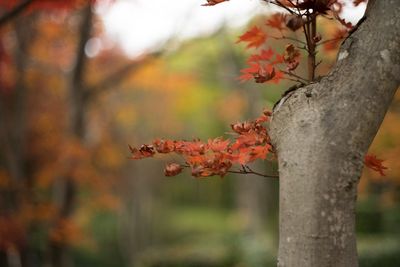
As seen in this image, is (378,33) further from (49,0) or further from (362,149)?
(49,0)

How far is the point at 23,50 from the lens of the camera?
6258 millimetres

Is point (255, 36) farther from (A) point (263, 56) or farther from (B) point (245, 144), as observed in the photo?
(B) point (245, 144)

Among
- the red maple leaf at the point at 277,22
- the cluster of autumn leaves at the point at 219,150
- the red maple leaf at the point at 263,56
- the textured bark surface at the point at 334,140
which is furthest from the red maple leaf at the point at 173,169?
the red maple leaf at the point at 277,22

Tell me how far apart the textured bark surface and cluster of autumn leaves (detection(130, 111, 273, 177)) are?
121 mm

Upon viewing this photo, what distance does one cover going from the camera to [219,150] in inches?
73.0

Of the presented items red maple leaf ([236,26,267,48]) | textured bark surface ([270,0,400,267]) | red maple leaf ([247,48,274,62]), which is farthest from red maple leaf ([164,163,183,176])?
red maple leaf ([236,26,267,48])

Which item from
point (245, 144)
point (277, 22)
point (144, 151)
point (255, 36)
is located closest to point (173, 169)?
point (144, 151)

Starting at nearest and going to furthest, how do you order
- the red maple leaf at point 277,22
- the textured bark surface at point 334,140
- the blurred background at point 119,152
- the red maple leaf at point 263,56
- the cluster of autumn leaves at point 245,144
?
1. the textured bark surface at point 334,140
2. the cluster of autumn leaves at point 245,144
3. the red maple leaf at point 263,56
4. the red maple leaf at point 277,22
5. the blurred background at point 119,152

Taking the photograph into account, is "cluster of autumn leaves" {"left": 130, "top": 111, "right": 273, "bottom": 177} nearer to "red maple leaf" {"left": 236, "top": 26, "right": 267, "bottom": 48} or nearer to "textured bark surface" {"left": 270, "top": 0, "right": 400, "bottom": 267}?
"textured bark surface" {"left": 270, "top": 0, "right": 400, "bottom": 267}

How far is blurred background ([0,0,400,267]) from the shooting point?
612cm

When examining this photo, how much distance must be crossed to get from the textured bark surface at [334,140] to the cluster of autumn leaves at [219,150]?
121mm

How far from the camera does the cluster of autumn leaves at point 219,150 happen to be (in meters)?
1.81

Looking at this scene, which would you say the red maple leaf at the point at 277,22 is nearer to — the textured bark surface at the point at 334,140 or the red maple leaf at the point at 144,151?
the textured bark surface at the point at 334,140

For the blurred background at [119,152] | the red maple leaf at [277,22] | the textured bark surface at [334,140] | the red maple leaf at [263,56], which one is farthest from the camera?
the blurred background at [119,152]
